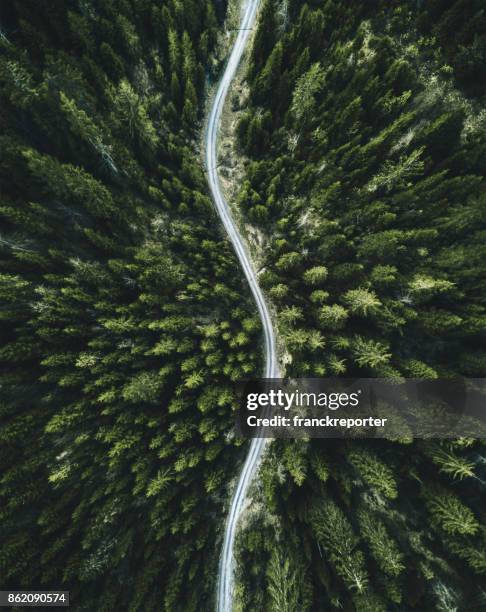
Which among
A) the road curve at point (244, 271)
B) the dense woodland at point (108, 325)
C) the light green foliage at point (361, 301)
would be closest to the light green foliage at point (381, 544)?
the road curve at point (244, 271)

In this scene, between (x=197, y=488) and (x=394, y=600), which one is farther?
(x=197, y=488)

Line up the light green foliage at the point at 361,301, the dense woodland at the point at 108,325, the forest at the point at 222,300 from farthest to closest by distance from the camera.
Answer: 1. the dense woodland at the point at 108,325
2. the forest at the point at 222,300
3. the light green foliage at the point at 361,301

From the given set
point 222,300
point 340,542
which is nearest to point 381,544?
point 340,542

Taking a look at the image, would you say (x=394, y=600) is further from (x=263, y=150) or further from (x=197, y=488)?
(x=263, y=150)

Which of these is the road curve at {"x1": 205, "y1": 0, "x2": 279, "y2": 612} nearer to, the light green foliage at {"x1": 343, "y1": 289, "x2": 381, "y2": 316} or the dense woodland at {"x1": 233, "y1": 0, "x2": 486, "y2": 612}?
the dense woodland at {"x1": 233, "y1": 0, "x2": 486, "y2": 612}

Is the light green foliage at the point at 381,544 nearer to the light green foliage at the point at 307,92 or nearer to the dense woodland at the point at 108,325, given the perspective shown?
the dense woodland at the point at 108,325

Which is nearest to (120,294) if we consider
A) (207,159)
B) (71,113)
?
(71,113)
